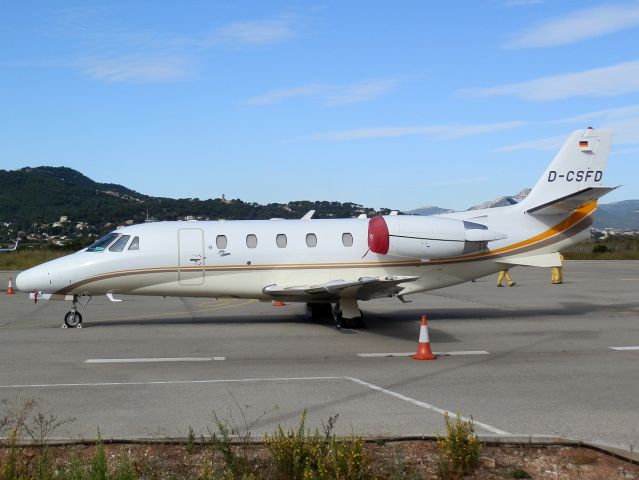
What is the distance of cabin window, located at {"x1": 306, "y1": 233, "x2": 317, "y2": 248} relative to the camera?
715 inches

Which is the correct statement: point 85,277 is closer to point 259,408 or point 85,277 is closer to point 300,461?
point 259,408

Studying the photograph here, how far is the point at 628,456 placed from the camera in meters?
7.04

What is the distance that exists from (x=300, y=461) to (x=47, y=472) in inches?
85.8

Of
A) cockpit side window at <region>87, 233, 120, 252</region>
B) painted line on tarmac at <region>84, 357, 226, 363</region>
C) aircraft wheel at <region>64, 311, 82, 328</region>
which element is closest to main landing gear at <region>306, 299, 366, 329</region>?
painted line on tarmac at <region>84, 357, 226, 363</region>

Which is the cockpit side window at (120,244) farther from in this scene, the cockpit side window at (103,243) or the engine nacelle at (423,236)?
the engine nacelle at (423,236)

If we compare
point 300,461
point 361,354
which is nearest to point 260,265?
point 361,354

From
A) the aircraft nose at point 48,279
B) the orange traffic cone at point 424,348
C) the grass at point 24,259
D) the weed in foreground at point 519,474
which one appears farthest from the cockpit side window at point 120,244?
the grass at point 24,259

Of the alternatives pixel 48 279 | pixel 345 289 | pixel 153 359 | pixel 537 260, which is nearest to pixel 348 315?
pixel 345 289

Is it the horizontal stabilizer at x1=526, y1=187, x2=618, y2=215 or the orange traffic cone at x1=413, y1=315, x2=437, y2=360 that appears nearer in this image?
the orange traffic cone at x1=413, y1=315, x2=437, y2=360

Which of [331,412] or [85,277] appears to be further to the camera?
[85,277]

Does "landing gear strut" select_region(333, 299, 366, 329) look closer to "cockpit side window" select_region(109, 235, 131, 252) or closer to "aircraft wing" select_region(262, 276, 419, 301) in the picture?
"aircraft wing" select_region(262, 276, 419, 301)

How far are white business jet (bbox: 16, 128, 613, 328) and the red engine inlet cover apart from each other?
0.08ft

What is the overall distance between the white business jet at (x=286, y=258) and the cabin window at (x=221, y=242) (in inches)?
1.0

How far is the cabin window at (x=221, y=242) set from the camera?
18000 millimetres
